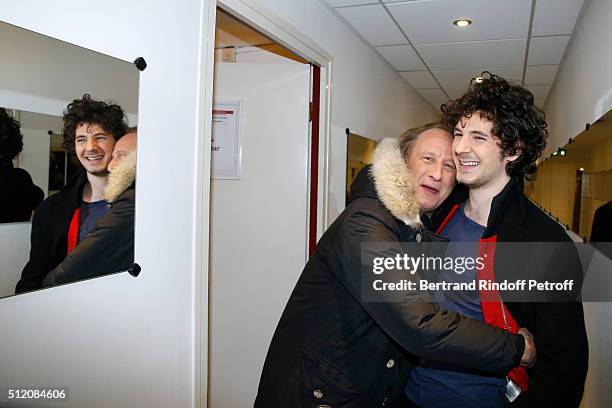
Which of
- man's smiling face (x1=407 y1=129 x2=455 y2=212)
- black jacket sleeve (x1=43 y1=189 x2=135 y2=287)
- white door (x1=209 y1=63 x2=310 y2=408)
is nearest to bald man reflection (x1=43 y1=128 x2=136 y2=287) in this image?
black jacket sleeve (x1=43 y1=189 x2=135 y2=287)

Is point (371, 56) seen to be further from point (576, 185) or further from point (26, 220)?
point (26, 220)

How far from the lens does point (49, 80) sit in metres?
1.13

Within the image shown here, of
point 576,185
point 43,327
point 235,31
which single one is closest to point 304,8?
point 235,31

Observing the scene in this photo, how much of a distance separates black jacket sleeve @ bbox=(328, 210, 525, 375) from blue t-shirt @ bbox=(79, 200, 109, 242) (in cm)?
68

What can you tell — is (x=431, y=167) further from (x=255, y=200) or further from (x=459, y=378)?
(x=255, y=200)

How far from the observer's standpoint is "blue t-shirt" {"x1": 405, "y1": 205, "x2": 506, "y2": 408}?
4.85 ft

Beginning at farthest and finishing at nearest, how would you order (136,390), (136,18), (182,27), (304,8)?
(304,8) < (182,27) < (136,390) < (136,18)

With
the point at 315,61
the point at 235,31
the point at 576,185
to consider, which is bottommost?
the point at 576,185

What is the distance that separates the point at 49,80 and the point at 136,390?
95cm

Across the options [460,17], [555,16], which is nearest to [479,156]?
[460,17]

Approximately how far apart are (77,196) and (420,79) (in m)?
3.98

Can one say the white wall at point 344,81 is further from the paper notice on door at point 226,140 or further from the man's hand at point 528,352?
the man's hand at point 528,352

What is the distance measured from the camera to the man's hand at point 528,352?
4.49ft

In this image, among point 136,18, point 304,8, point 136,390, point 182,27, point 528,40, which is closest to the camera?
point 136,18
